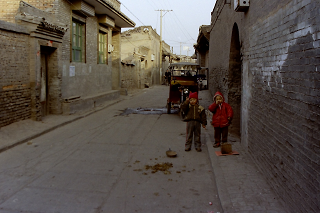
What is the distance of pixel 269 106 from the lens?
4.90 metres

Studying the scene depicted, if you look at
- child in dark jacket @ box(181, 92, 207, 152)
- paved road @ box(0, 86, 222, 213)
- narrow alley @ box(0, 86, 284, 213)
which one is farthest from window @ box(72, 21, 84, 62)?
child in dark jacket @ box(181, 92, 207, 152)

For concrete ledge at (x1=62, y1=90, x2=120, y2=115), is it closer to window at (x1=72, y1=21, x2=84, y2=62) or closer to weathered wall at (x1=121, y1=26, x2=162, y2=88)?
window at (x1=72, y1=21, x2=84, y2=62)

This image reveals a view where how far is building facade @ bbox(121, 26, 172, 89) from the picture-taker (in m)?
27.3

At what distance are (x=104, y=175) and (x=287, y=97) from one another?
3303mm

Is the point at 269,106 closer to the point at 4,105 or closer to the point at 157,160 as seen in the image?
the point at 157,160

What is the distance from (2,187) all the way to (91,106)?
941 cm

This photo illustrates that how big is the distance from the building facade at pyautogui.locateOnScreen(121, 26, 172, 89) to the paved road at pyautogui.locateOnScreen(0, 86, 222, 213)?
17.3 metres

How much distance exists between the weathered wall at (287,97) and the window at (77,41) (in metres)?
8.88

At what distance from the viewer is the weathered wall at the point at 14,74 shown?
829 centimetres

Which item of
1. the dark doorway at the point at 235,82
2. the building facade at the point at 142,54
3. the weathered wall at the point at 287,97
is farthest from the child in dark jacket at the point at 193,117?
the building facade at the point at 142,54

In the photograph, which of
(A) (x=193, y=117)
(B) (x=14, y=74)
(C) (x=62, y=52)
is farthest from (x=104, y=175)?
(C) (x=62, y=52)

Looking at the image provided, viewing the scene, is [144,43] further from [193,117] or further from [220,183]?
[220,183]

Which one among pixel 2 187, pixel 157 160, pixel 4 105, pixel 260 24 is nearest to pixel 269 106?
pixel 260 24

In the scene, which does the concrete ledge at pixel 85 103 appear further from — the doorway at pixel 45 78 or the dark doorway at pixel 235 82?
the dark doorway at pixel 235 82
